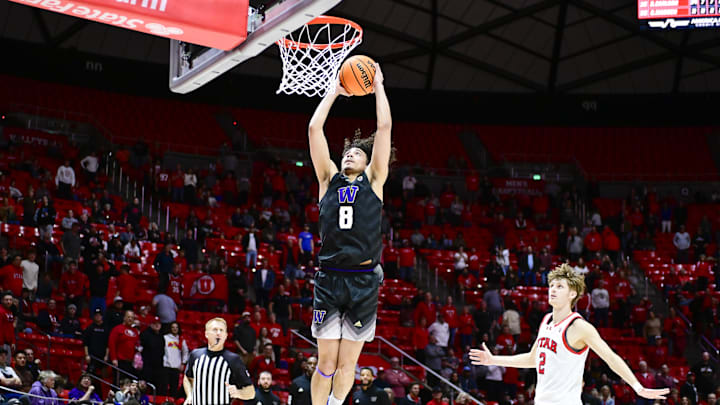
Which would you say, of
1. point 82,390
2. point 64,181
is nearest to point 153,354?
point 82,390

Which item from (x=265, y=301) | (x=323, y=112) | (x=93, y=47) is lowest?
(x=265, y=301)

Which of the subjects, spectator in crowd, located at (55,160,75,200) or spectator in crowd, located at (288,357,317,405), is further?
spectator in crowd, located at (55,160,75,200)

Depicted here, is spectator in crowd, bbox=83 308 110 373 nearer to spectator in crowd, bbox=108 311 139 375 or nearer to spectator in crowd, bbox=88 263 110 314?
spectator in crowd, bbox=108 311 139 375

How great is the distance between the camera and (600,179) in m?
33.2

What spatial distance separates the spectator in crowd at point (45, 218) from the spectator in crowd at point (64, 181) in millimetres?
2559

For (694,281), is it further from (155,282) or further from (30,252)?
(30,252)

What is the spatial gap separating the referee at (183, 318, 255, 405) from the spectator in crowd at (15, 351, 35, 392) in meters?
6.39

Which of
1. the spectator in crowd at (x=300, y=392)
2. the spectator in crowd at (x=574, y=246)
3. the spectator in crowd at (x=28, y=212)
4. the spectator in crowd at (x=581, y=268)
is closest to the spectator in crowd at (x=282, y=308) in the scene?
the spectator in crowd at (x=300, y=392)

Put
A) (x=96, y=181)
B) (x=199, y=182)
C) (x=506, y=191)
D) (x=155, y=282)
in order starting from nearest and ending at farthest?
(x=155, y=282) → (x=96, y=181) → (x=199, y=182) → (x=506, y=191)

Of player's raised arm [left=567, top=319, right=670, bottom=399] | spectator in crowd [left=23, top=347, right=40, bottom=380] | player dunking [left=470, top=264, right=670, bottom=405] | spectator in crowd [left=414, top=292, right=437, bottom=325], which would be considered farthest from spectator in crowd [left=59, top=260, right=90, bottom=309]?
player's raised arm [left=567, top=319, right=670, bottom=399]

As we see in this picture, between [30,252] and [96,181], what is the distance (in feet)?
23.8

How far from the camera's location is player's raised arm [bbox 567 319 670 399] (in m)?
7.25

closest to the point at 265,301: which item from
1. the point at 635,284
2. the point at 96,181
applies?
the point at 96,181

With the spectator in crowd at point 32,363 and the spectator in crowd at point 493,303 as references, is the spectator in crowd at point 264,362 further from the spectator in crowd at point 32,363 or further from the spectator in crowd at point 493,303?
the spectator in crowd at point 493,303
